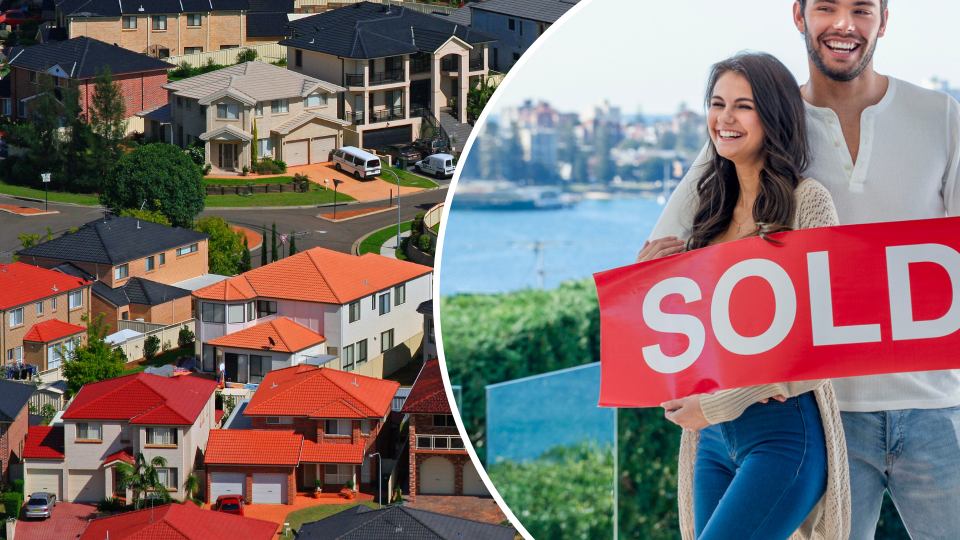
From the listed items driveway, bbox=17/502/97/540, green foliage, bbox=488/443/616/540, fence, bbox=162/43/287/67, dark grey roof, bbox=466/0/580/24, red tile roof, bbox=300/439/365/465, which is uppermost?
dark grey roof, bbox=466/0/580/24

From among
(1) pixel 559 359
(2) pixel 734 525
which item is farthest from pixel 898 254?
(1) pixel 559 359

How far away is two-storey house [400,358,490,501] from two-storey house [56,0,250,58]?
27.7 metres

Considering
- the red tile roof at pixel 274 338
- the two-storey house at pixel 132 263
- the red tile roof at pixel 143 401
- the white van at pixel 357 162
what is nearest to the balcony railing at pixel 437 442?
the red tile roof at pixel 143 401

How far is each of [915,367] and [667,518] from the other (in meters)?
5.30

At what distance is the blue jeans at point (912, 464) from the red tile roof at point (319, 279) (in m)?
20.6

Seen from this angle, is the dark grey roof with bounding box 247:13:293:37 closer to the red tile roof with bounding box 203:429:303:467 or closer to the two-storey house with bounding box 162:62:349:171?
the two-storey house with bounding box 162:62:349:171

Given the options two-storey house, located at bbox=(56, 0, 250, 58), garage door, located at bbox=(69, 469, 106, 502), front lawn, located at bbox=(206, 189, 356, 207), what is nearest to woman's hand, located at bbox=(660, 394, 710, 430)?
garage door, located at bbox=(69, 469, 106, 502)

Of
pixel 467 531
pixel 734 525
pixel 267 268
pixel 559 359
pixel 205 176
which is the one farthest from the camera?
pixel 205 176

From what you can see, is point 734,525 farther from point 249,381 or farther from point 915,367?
point 249,381

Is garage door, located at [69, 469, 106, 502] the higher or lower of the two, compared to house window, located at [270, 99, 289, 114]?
lower

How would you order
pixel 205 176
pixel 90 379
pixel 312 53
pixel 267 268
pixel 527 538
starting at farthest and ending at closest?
1. pixel 312 53
2. pixel 205 176
3. pixel 267 268
4. pixel 90 379
5. pixel 527 538

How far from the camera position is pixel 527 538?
3994 millimetres

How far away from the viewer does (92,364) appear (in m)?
23.5

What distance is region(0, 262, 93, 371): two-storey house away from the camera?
2495 cm
